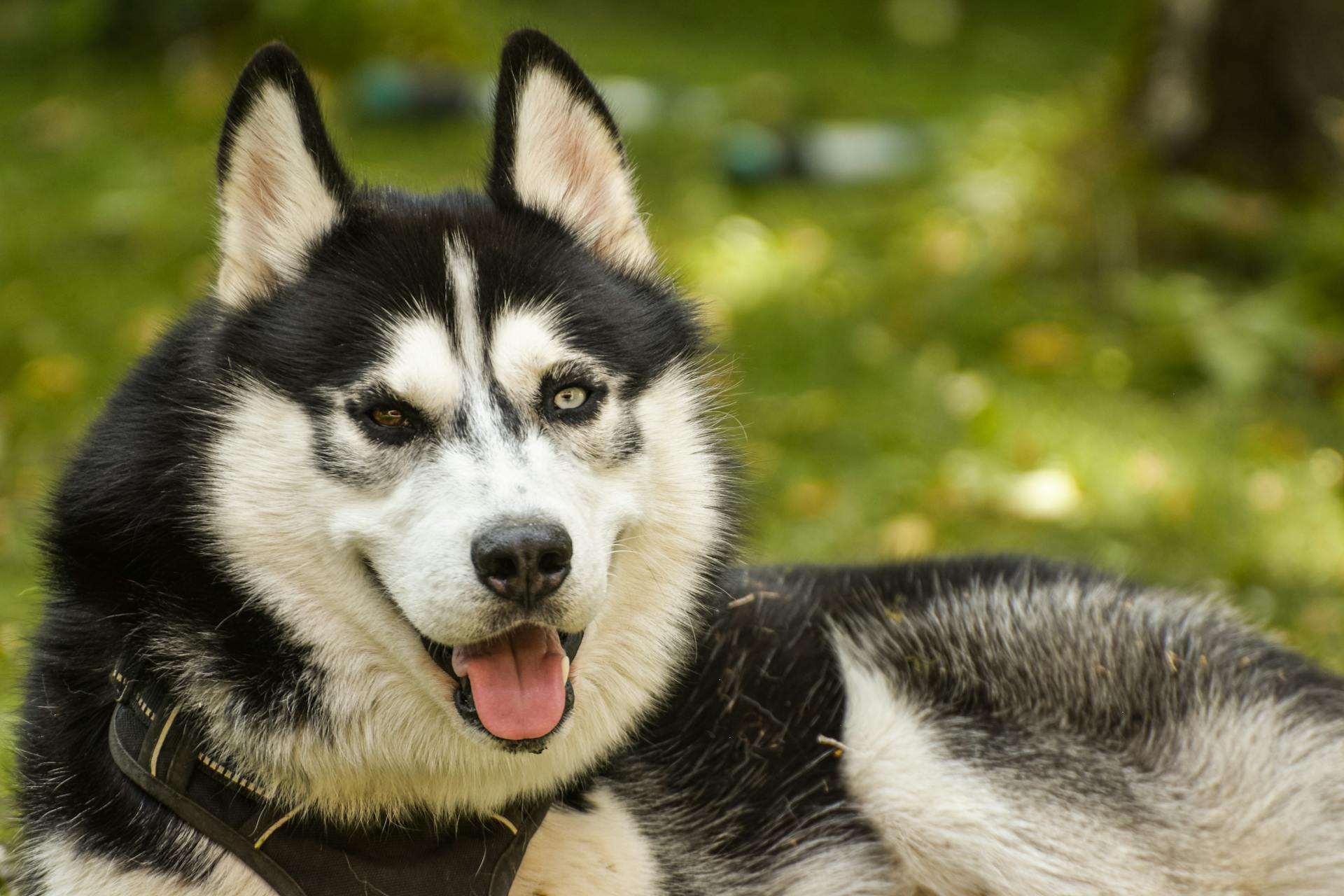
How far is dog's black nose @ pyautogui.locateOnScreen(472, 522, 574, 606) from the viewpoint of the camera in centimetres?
237

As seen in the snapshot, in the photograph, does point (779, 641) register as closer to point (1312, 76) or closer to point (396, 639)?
point (396, 639)

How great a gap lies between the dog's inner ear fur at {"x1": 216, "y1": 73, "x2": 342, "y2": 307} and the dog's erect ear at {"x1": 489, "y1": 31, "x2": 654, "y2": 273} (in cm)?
41

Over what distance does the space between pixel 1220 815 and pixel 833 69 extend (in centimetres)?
919

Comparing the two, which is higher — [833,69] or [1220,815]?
[833,69]

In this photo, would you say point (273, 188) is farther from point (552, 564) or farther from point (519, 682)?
point (519, 682)

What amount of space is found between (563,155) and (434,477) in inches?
35.7

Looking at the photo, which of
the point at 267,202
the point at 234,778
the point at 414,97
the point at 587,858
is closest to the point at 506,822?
the point at 587,858

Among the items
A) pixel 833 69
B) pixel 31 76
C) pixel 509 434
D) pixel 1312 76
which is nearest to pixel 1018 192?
pixel 1312 76

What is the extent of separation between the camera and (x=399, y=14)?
9.80 meters

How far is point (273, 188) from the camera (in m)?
2.77

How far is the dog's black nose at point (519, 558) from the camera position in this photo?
7.76ft

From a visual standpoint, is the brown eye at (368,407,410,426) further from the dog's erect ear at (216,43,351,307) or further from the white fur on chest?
the white fur on chest

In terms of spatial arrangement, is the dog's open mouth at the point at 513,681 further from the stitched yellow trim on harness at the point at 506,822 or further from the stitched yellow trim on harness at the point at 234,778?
the stitched yellow trim on harness at the point at 234,778

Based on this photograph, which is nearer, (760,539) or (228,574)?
(228,574)
